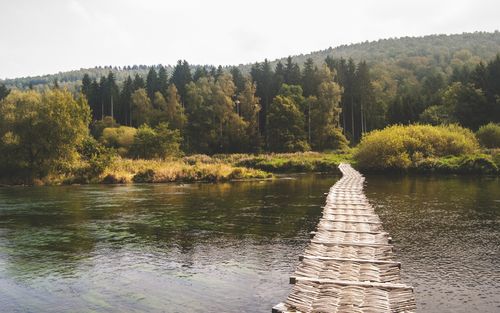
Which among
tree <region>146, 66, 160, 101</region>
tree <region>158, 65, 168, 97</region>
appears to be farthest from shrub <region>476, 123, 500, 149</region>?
tree <region>146, 66, 160, 101</region>

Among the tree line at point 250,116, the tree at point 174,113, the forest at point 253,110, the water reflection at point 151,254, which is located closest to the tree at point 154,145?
the forest at point 253,110

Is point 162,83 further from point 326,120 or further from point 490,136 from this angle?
point 490,136

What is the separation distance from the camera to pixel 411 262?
Result: 48.0 ft

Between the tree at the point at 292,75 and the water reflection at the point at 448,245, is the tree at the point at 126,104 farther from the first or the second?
the water reflection at the point at 448,245

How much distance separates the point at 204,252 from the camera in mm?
16500

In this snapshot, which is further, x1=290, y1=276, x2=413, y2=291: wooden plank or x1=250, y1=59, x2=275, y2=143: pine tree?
x1=250, y1=59, x2=275, y2=143: pine tree

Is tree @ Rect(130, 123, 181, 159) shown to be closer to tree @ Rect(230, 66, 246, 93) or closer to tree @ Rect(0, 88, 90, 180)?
tree @ Rect(0, 88, 90, 180)

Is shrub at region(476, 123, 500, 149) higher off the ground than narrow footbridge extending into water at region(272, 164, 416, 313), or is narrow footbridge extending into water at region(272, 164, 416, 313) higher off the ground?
shrub at region(476, 123, 500, 149)

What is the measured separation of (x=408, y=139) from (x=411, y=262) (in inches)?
1773

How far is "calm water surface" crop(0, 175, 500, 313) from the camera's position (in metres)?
11.6

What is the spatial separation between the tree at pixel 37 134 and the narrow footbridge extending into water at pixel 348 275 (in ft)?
133

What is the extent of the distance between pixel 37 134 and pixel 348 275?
47217mm

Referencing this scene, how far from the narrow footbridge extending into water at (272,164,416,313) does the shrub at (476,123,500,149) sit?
55.9 m

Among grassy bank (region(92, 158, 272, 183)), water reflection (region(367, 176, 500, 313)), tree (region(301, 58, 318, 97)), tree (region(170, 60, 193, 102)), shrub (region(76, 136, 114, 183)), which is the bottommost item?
water reflection (region(367, 176, 500, 313))
